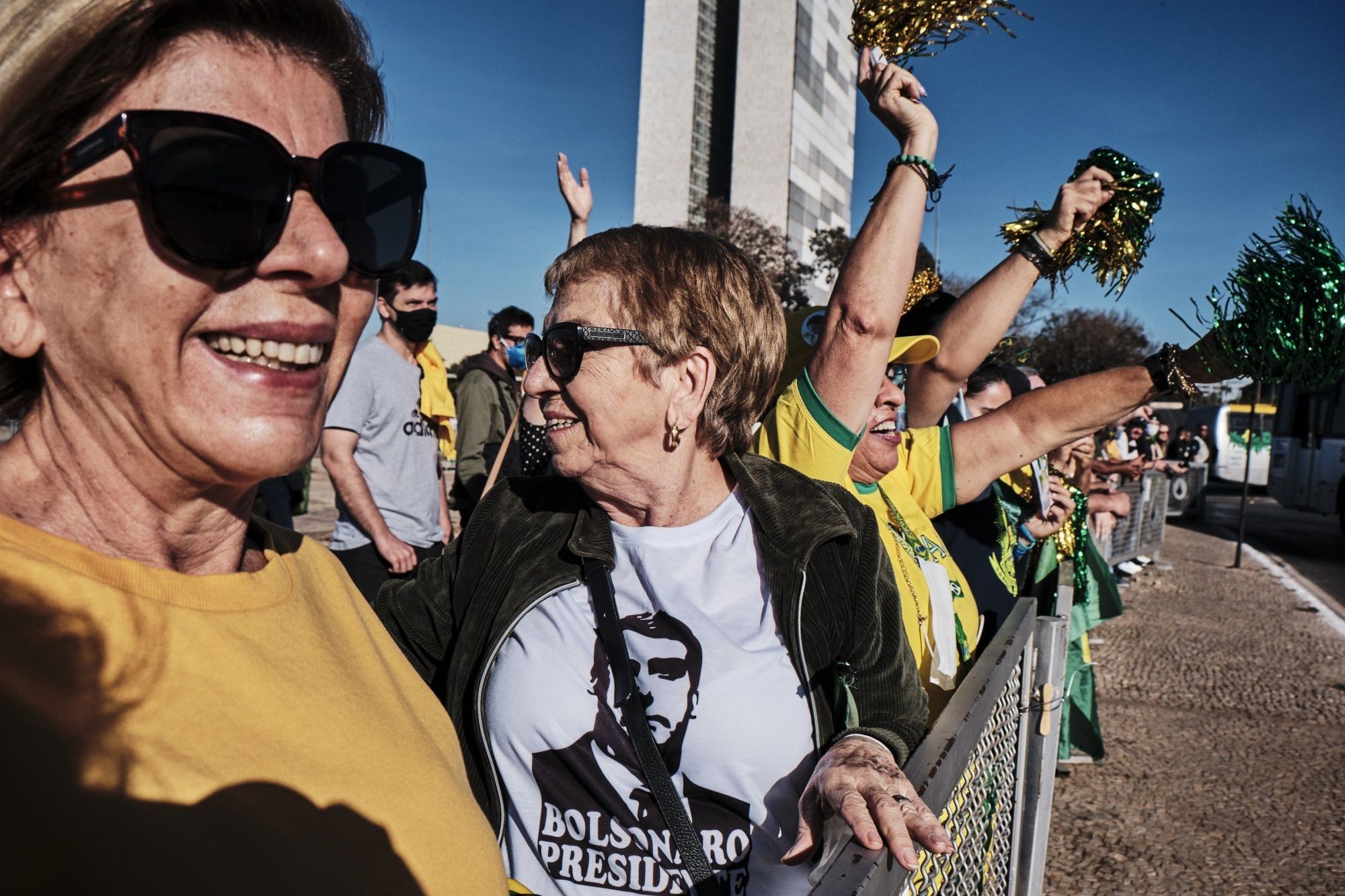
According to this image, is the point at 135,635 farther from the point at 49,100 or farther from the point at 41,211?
the point at 49,100

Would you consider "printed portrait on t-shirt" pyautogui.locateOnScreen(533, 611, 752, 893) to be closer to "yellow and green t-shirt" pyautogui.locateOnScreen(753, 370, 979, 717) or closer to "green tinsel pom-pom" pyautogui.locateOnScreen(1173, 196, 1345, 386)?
"yellow and green t-shirt" pyautogui.locateOnScreen(753, 370, 979, 717)

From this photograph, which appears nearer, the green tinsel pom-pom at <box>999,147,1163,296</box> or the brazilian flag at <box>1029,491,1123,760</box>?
the green tinsel pom-pom at <box>999,147,1163,296</box>

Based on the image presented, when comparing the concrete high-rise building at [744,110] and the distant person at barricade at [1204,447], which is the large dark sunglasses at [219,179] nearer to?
the distant person at barricade at [1204,447]

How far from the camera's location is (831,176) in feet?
192

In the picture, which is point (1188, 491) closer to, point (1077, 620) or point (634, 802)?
point (1077, 620)

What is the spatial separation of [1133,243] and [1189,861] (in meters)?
2.92

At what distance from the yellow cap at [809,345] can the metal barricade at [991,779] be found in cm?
78

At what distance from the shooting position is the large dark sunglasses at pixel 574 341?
75.7 inches

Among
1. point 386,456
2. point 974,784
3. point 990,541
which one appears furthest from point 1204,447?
point 974,784

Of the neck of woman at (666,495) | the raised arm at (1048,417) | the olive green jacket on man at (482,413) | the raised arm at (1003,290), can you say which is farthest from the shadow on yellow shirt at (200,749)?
the olive green jacket on man at (482,413)

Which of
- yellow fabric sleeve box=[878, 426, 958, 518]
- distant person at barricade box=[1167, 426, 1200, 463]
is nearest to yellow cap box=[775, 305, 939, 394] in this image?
yellow fabric sleeve box=[878, 426, 958, 518]

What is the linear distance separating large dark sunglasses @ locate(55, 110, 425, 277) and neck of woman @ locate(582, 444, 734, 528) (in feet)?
3.09

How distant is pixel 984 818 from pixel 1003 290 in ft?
5.53

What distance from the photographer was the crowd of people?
0.86 metres
